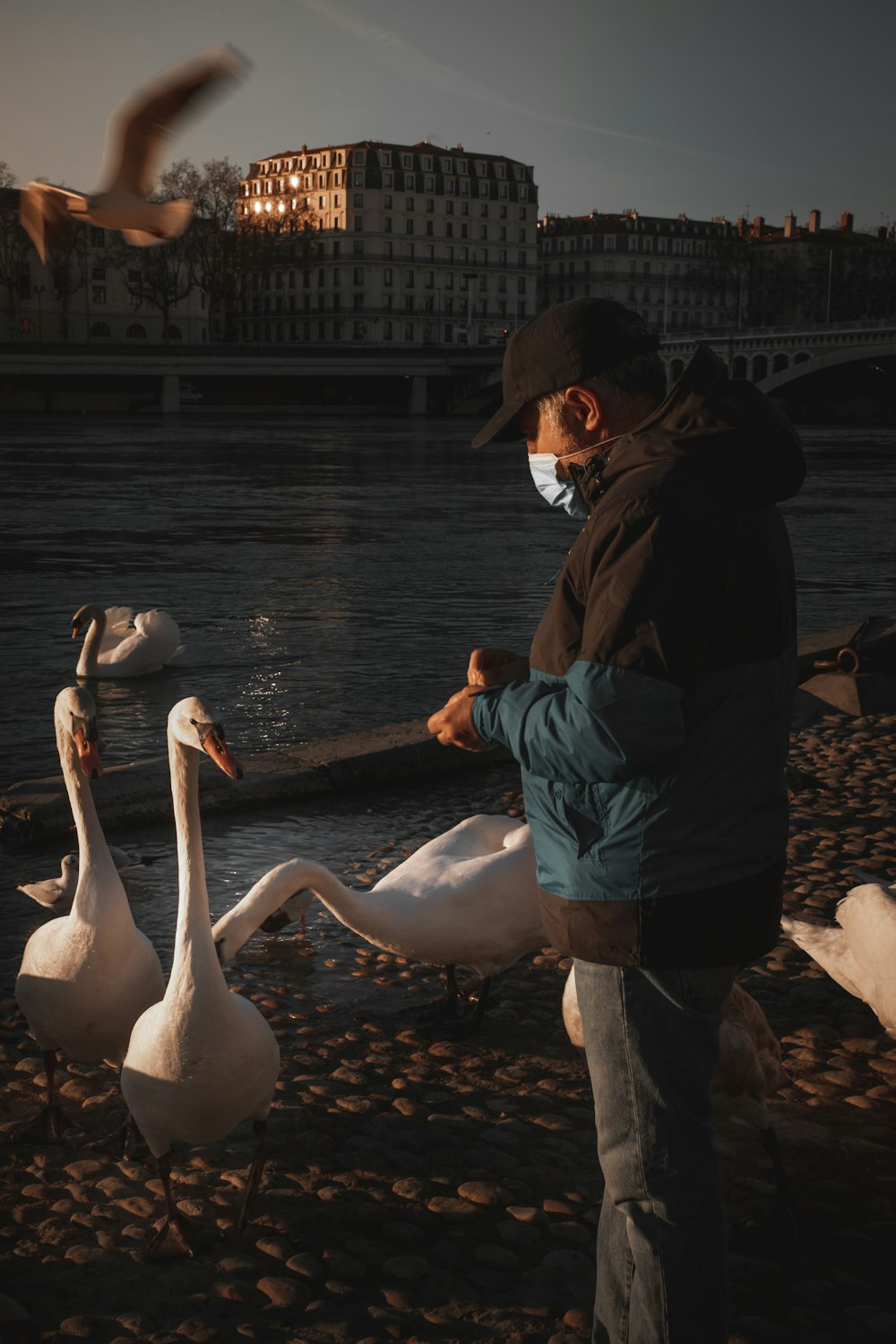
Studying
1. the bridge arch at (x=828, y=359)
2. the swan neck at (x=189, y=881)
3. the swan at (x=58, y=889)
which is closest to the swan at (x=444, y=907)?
the swan neck at (x=189, y=881)

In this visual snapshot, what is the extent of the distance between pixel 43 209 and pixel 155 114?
488 millimetres

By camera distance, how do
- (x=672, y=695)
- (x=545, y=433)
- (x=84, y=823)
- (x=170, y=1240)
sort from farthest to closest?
(x=84, y=823), (x=170, y=1240), (x=545, y=433), (x=672, y=695)

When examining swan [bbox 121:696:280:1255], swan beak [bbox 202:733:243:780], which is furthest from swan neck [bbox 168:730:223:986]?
swan beak [bbox 202:733:243:780]

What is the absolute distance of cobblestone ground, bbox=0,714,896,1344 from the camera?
9.41 feet

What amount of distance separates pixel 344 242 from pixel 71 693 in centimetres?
12419

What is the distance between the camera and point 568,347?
2230 millimetres

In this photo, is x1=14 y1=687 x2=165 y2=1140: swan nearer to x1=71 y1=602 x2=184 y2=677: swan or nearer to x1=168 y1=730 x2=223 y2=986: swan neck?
x1=168 y1=730 x2=223 y2=986: swan neck

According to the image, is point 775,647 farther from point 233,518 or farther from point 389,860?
point 233,518

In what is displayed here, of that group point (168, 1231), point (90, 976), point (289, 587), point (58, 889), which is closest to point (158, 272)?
point (289, 587)

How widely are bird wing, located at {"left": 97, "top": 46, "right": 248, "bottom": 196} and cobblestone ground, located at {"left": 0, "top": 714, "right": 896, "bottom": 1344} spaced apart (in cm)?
226

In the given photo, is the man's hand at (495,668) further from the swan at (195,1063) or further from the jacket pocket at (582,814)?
the swan at (195,1063)

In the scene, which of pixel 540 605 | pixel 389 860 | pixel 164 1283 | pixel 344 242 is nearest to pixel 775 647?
→ pixel 164 1283

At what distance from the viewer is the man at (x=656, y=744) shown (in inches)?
81.3

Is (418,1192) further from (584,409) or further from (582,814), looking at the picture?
(584,409)
